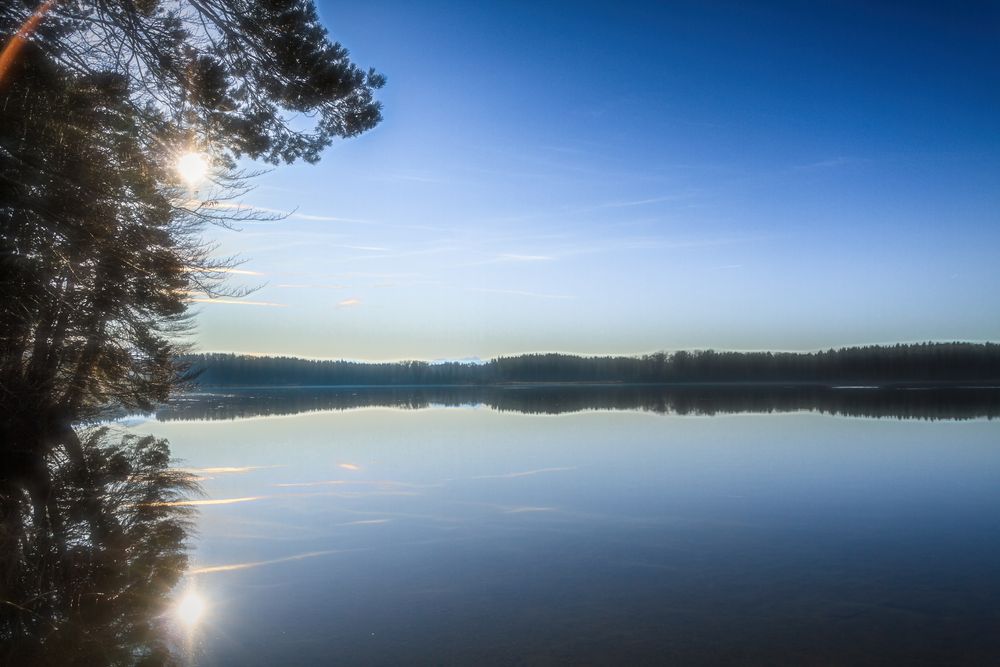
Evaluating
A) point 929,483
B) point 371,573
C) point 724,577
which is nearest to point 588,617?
point 724,577

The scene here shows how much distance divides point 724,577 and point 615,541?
5.78 feet

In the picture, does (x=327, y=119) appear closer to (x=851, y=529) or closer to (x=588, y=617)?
(x=588, y=617)

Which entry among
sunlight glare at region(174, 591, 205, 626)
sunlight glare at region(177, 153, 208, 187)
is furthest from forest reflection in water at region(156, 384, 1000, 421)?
sunlight glare at region(174, 591, 205, 626)

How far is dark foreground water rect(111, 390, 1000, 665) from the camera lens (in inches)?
226

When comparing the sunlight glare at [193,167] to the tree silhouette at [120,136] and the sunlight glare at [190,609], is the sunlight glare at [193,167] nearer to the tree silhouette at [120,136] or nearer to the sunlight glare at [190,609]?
the tree silhouette at [120,136]

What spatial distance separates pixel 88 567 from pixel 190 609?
1.25 meters

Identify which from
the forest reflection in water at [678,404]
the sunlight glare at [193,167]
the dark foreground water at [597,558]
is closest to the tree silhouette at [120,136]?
the sunlight glare at [193,167]

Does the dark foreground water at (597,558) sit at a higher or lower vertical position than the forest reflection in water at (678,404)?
lower

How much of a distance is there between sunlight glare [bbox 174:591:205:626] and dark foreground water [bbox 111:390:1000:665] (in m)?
0.03

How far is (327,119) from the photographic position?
909cm

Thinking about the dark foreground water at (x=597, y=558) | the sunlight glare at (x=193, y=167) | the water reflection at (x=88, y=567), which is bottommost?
the dark foreground water at (x=597, y=558)

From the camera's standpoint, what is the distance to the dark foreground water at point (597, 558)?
18.8 feet

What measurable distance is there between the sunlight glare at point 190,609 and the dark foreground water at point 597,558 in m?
0.03

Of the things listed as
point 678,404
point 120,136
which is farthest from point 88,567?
point 678,404
